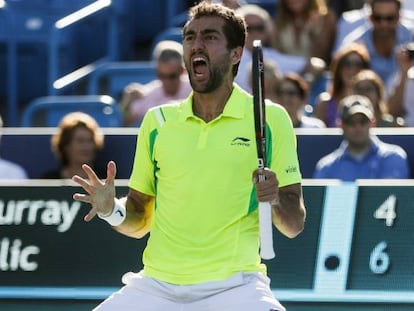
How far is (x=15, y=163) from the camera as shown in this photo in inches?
353

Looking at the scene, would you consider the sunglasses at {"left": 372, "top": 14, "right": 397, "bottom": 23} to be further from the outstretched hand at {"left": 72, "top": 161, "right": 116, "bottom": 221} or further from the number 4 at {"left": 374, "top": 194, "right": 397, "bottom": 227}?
the outstretched hand at {"left": 72, "top": 161, "right": 116, "bottom": 221}

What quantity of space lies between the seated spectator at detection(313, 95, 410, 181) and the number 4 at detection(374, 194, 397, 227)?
4.30 ft

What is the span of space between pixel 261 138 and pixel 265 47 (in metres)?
6.11

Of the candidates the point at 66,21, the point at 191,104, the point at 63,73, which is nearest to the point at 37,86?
the point at 63,73

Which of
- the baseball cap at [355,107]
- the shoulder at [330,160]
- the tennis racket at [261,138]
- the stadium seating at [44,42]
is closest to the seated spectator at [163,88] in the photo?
the stadium seating at [44,42]

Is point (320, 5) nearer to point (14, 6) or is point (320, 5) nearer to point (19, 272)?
point (14, 6)

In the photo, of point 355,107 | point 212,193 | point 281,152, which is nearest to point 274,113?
point 281,152

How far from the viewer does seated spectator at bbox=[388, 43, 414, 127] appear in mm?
9703

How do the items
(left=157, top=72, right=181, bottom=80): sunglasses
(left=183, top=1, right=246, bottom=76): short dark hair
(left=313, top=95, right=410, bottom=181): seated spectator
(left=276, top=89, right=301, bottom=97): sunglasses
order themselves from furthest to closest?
(left=157, top=72, right=181, bottom=80): sunglasses → (left=276, top=89, right=301, bottom=97): sunglasses → (left=313, top=95, right=410, bottom=181): seated spectator → (left=183, top=1, right=246, bottom=76): short dark hair

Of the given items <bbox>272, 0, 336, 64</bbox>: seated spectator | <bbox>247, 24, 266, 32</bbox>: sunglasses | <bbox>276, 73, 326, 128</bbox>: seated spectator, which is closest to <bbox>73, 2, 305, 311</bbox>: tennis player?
<bbox>276, 73, 326, 128</bbox>: seated spectator

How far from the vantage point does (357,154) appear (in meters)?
8.33

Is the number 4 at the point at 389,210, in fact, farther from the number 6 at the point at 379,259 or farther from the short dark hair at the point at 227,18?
the short dark hair at the point at 227,18

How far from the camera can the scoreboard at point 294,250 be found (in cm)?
687

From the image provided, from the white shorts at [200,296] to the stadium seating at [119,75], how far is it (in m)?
6.16
